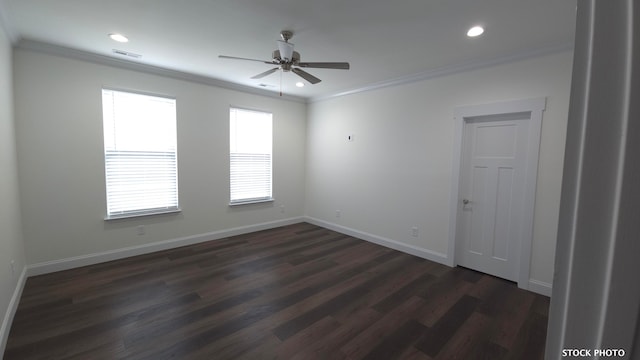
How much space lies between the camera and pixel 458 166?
3.78 m

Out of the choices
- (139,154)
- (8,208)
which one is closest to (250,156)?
(139,154)

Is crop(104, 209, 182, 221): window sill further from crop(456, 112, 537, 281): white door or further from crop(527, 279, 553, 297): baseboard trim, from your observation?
crop(527, 279, 553, 297): baseboard trim

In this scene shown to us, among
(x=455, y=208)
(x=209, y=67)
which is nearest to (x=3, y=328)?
(x=209, y=67)

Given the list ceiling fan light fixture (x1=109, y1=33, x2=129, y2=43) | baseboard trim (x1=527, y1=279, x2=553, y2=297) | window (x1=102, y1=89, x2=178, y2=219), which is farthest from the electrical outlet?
ceiling fan light fixture (x1=109, y1=33, x2=129, y2=43)

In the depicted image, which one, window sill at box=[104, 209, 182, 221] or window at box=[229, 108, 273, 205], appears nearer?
window sill at box=[104, 209, 182, 221]

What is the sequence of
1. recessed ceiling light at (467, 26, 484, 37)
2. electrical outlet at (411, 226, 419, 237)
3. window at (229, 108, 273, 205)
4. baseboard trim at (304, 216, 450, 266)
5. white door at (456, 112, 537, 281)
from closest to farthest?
recessed ceiling light at (467, 26, 484, 37)
white door at (456, 112, 537, 281)
baseboard trim at (304, 216, 450, 266)
electrical outlet at (411, 226, 419, 237)
window at (229, 108, 273, 205)

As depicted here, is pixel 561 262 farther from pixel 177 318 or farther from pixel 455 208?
pixel 455 208

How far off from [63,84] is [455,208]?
5.31 metres

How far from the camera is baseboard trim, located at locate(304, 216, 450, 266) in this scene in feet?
13.3

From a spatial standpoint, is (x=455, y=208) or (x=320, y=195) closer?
(x=455, y=208)

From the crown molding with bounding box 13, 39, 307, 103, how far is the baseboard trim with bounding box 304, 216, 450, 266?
2912 mm

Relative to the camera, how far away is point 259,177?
18.0 feet

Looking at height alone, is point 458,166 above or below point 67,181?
above

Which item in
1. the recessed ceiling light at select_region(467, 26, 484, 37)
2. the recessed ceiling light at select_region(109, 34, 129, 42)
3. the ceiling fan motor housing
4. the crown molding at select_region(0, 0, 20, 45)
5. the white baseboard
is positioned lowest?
the white baseboard
